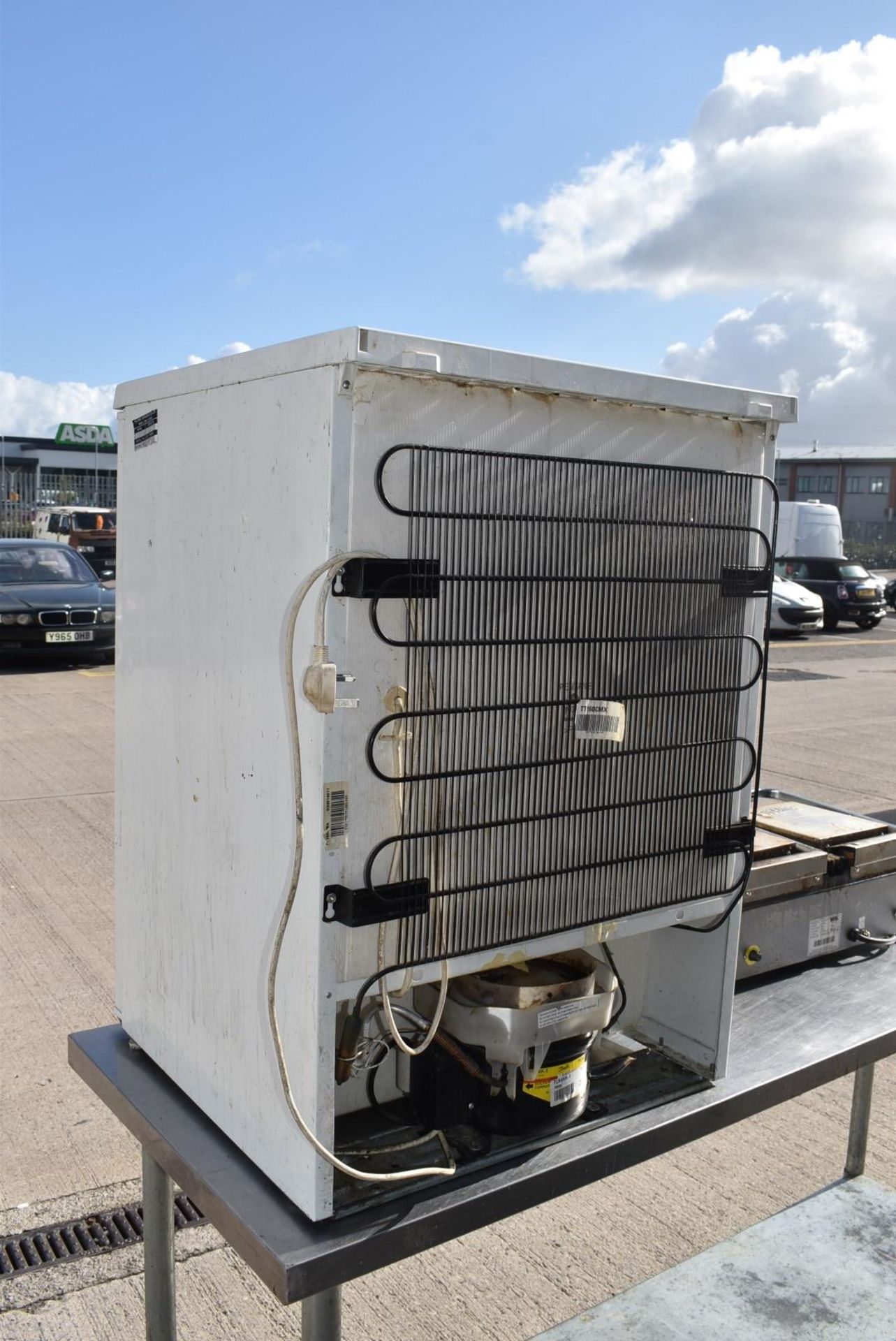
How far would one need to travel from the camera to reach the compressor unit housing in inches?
65.9

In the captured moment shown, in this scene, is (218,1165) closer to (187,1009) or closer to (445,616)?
(187,1009)

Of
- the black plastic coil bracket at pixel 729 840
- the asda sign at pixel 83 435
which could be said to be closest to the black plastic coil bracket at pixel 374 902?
the black plastic coil bracket at pixel 729 840

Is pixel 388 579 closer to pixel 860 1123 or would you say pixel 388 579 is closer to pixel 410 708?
pixel 410 708

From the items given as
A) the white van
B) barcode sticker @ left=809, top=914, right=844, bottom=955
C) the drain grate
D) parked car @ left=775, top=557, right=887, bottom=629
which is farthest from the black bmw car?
the white van

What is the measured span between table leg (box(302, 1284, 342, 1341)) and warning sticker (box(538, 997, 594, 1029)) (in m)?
0.53

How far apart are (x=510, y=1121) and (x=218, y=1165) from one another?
1.61ft

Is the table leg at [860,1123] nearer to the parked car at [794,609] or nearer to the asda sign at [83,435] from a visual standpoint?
the parked car at [794,609]

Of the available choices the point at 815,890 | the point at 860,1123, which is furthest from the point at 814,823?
the point at 860,1123

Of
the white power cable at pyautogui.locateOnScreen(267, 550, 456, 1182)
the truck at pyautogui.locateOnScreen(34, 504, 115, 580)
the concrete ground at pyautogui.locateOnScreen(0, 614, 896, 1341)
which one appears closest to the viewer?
the white power cable at pyautogui.locateOnScreen(267, 550, 456, 1182)

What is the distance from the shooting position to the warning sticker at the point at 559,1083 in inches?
78.7

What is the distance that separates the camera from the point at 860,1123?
3207mm

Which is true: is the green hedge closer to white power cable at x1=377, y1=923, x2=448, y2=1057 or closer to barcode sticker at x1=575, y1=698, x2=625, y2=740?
barcode sticker at x1=575, y1=698, x2=625, y2=740

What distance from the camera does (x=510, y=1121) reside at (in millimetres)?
2014

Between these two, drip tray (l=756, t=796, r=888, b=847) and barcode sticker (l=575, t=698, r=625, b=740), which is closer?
barcode sticker (l=575, t=698, r=625, b=740)
